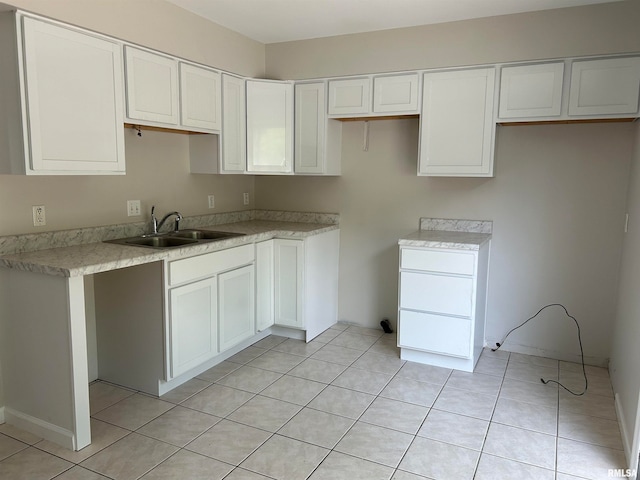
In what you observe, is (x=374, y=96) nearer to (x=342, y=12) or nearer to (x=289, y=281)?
(x=342, y=12)

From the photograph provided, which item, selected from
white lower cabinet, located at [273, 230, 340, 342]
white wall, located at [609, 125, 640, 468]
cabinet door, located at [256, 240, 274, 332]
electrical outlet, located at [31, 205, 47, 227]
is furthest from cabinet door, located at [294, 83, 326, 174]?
white wall, located at [609, 125, 640, 468]

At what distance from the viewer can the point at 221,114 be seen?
3449 millimetres

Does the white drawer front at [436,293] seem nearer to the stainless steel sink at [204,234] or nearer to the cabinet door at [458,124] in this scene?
the cabinet door at [458,124]

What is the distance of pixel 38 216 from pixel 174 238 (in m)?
0.83

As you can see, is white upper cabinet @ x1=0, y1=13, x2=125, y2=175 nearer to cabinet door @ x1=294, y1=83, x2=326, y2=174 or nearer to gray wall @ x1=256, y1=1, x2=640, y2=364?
cabinet door @ x1=294, y1=83, x2=326, y2=174

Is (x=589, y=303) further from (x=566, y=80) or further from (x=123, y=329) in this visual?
(x=123, y=329)

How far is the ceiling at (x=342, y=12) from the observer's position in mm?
3000

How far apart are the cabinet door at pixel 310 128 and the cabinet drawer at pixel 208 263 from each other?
91 cm

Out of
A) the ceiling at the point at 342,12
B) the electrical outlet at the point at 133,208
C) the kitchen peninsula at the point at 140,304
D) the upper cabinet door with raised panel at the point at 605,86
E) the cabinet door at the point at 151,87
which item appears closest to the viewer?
the kitchen peninsula at the point at 140,304

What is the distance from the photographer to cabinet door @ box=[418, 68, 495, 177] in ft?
10.5

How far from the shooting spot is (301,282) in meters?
3.62

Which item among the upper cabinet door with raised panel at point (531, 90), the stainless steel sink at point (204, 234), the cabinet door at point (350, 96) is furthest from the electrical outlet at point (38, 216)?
the upper cabinet door with raised panel at point (531, 90)

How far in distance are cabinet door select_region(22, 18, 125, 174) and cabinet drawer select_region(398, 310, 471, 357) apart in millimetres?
2183

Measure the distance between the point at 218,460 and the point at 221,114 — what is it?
238 cm
